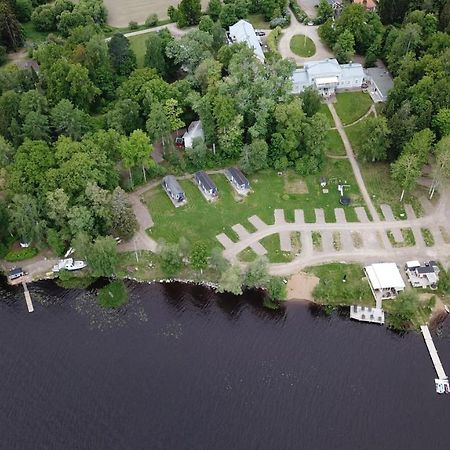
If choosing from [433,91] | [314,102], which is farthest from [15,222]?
[433,91]

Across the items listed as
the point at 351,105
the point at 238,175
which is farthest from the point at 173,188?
the point at 351,105

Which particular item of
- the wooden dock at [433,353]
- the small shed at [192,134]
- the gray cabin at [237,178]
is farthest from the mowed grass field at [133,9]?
the wooden dock at [433,353]

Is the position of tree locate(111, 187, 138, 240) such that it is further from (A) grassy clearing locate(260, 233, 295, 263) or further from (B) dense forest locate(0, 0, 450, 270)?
(A) grassy clearing locate(260, 233, 295, 263)

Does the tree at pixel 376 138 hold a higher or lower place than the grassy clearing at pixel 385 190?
higher

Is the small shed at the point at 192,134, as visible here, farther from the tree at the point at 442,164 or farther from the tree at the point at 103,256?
the tree at the point at 442,164

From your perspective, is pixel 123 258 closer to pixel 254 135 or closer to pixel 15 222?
pixel 15 222

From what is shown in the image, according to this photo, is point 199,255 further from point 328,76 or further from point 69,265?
point 328,76

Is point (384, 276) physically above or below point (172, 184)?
below

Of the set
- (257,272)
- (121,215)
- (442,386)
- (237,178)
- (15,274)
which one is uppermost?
(121,215)
